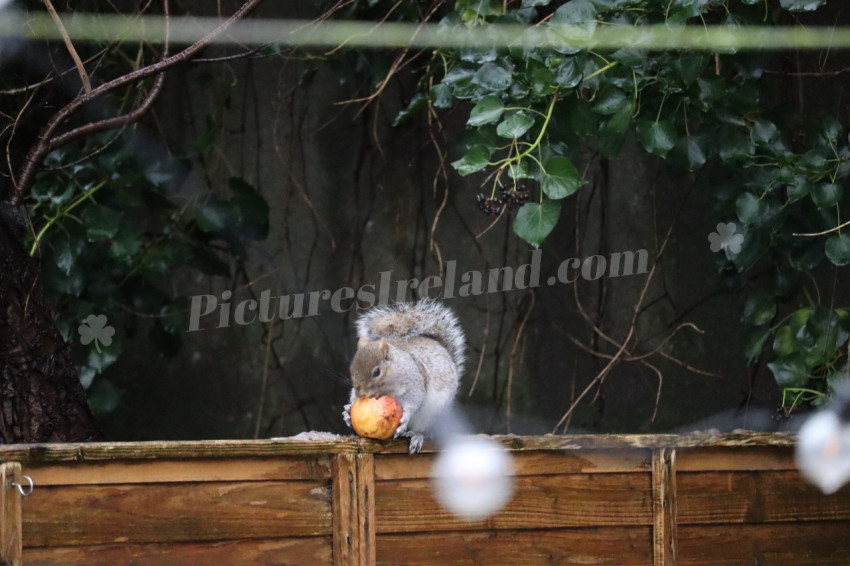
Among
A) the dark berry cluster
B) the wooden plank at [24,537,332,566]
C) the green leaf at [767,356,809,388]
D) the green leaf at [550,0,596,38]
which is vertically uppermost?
the green leaf at [550,0,596,38]

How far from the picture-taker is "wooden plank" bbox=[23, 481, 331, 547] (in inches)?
58.1

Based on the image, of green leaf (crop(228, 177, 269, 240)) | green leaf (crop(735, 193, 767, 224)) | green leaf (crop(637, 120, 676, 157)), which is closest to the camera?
green leaf (crop(637, 120, 676, 157))

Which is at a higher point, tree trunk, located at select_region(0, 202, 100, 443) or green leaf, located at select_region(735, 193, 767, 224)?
green leaf, located at select_region(735, 193, 767, 224)

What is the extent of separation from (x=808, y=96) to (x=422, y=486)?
1.70 m

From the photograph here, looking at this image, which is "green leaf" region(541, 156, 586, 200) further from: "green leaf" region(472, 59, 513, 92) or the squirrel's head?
the squirrel's head

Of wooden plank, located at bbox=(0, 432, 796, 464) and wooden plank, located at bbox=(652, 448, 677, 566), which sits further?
wooden plank, located at bbox=(652, 448, 677, 566)

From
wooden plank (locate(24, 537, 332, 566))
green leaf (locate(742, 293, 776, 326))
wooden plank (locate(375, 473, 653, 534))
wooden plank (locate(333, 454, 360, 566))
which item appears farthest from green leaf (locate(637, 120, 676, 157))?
wooden plank (locate(24, 537, 332, 566))

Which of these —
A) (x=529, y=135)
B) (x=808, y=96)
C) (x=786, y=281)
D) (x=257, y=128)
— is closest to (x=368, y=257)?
(x=257, y=128)

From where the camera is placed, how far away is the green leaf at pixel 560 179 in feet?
5.89

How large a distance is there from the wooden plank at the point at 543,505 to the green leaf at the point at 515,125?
634 mm

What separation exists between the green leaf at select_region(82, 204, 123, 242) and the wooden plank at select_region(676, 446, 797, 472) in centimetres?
143

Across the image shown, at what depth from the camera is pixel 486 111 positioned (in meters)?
1.82

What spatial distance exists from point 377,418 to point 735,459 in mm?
660

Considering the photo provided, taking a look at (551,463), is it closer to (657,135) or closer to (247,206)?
(657,135)
